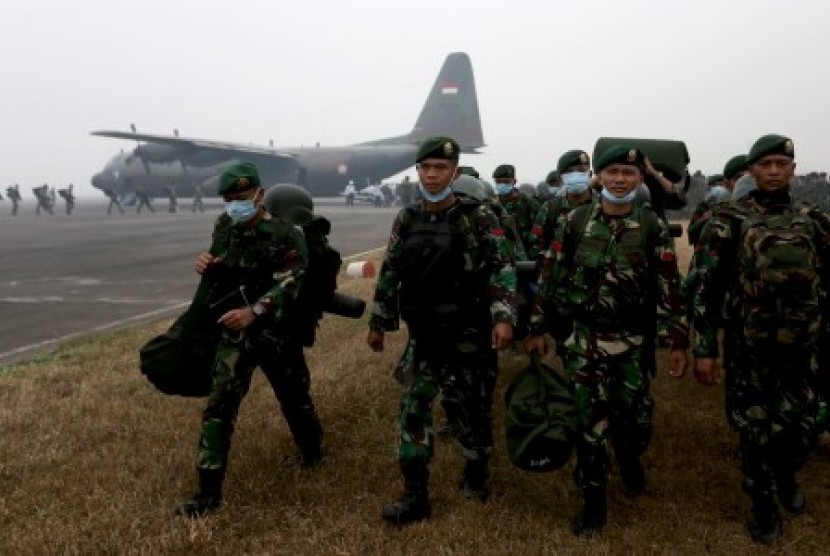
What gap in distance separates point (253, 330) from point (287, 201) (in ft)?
3.99

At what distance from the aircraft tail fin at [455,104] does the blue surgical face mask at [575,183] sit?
42.4 meters

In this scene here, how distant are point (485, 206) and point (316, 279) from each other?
45.7 inches

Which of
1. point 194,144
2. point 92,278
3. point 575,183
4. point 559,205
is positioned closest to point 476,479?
point 559,205

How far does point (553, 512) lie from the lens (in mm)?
3711

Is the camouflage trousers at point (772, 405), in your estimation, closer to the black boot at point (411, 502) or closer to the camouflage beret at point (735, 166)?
the black boot at point (411, 502)

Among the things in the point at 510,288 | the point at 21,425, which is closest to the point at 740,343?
the point at 510,288

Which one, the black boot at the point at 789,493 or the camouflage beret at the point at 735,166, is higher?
the camouflage beret at the point at 735,166

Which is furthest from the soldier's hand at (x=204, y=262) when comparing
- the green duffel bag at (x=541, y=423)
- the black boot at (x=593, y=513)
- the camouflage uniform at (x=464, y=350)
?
the black boot at (x=593, y=513)

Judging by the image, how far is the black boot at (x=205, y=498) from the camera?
3617mm

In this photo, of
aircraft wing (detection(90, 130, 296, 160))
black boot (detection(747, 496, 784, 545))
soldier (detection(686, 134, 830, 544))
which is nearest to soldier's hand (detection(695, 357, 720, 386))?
soldier (detection(686, 134, 830, 544))

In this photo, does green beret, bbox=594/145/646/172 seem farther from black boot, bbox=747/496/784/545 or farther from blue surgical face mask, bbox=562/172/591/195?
blue surgical face mask, bbox=562/172/591/195

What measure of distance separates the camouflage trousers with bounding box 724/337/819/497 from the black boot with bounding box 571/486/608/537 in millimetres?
741

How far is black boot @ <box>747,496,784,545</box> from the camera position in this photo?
10.9 ft

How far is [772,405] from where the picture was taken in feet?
10.7
